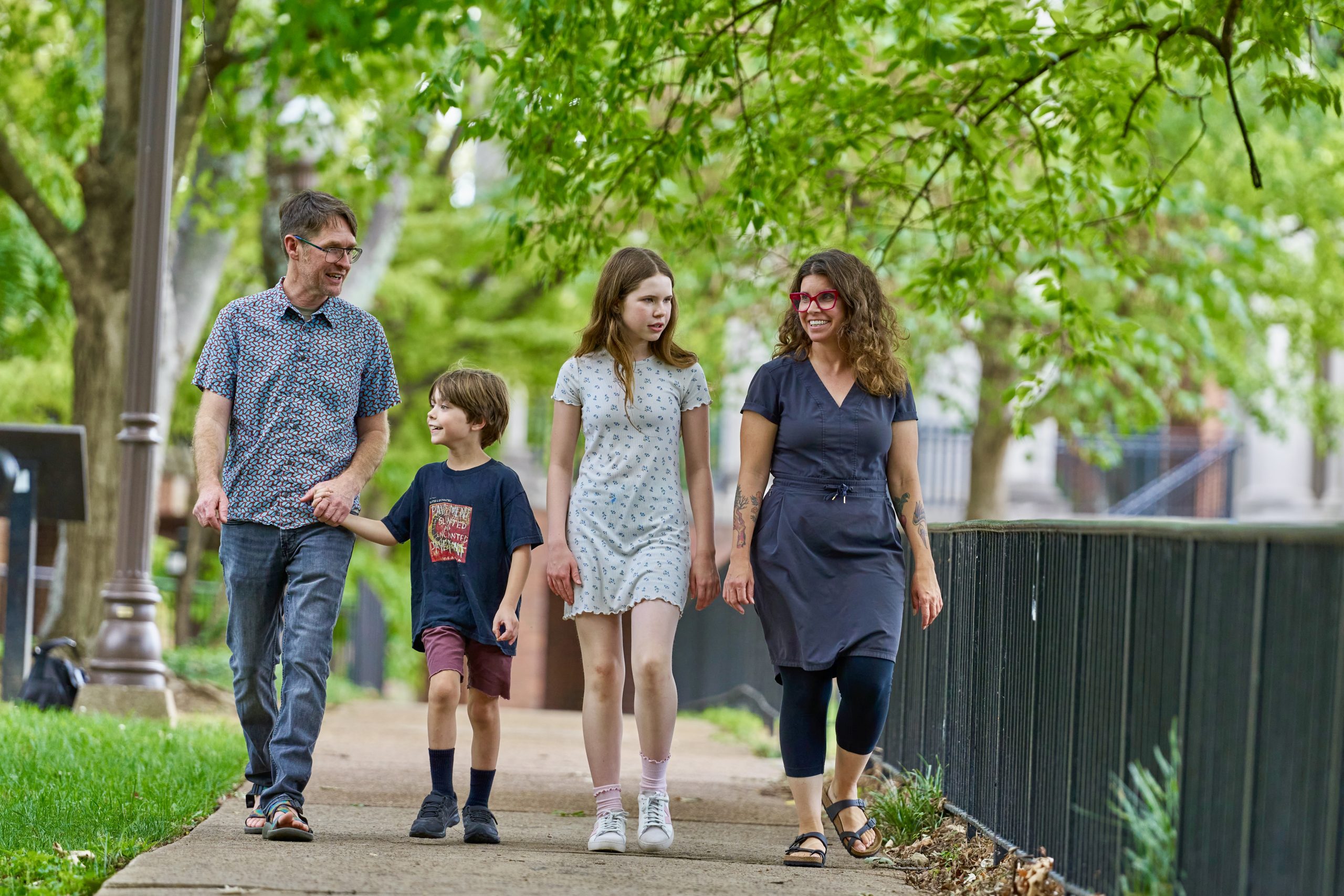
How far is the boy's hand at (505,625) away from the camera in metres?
4.93

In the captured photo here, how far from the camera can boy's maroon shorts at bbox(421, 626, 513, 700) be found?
16.2ft

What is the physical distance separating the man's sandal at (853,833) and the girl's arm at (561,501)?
3.91ft

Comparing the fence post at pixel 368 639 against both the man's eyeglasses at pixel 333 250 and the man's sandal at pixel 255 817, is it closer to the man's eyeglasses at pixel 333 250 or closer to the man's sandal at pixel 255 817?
the man's sandal at pixel 255 817

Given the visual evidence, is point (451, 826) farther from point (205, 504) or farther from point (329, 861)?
point (205, 504)

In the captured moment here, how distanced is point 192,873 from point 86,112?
12963 mm

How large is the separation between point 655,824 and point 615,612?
2.44 feet

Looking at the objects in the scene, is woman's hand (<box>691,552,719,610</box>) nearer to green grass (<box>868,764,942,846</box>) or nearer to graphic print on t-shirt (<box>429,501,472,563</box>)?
graphic print on t-shirt (<box>429,501,472,563</box>)

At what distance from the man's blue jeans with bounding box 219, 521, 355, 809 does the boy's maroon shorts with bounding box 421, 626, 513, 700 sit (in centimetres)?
35

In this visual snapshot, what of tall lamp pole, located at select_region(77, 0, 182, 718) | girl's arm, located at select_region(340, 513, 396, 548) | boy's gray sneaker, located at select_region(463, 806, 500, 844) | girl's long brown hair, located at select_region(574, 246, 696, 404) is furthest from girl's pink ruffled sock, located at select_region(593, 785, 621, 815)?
tall lamp pole, located at select_region(77, 0, 182, 718)

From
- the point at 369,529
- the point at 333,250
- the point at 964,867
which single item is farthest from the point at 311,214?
the point at 964,867

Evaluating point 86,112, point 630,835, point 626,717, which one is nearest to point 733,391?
point 626,717

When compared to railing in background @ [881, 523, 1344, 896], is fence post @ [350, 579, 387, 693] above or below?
below

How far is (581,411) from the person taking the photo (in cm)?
513

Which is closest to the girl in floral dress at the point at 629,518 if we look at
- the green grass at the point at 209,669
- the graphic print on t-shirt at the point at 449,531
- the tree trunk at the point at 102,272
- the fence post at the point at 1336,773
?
the graphic print on t-shirt at the point at 449,531
